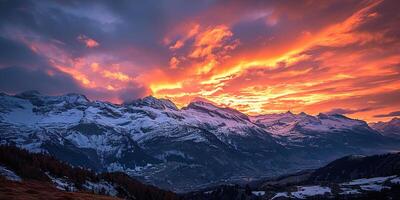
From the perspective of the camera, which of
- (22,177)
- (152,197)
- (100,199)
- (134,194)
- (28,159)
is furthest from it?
(152,197)

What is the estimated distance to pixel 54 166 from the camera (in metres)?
140

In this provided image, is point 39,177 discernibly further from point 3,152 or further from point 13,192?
point 13,192

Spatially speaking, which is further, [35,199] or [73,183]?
[73,183]

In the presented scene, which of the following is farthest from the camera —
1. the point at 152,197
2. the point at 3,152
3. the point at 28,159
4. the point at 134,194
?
the point at 152,197

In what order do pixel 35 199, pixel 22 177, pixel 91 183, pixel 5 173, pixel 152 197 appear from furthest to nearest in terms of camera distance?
pixel 152 197, pixel 91 183, pixel 22 177, pixel 5 173, pixel 35 199

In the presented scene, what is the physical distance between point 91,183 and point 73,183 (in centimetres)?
1765

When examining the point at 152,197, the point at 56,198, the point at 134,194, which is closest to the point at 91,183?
the point at 134,194

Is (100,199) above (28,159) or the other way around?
the other way around

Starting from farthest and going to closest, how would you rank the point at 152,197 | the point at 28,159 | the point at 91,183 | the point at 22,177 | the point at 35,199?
1. the point at 152,197
2. the point at 91,183
3. the point at 28,159
4. the point at 22,177
5. the point at 35,199

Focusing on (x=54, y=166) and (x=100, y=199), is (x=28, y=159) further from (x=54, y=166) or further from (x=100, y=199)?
(x=100, y=199)

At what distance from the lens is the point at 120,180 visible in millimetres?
191375

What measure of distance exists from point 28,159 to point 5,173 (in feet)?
109

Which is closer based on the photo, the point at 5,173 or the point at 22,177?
the point at 5,173

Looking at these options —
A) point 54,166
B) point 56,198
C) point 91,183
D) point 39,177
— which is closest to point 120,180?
point 91,183
